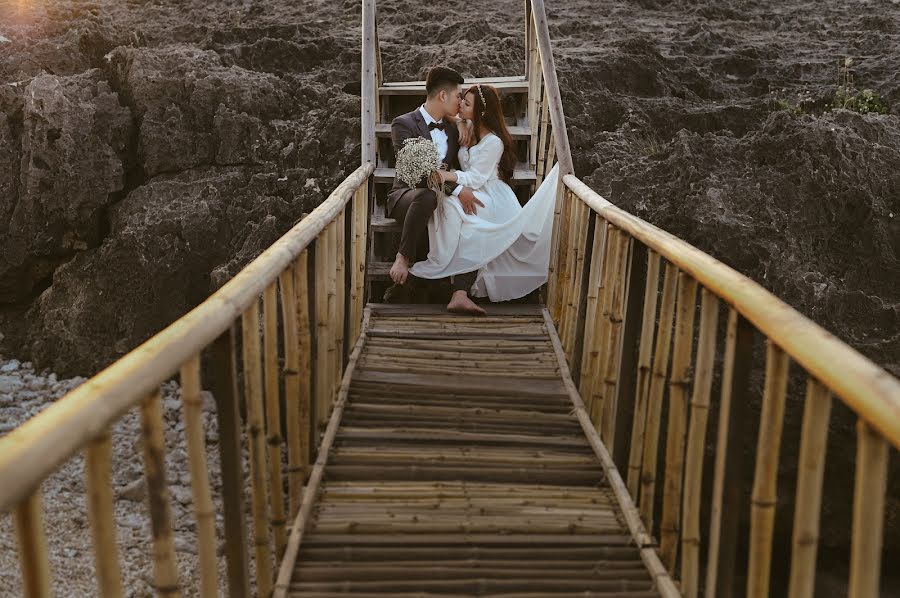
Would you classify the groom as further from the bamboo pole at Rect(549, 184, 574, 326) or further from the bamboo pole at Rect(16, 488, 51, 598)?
the bamboo pole at Rect(16, 488, 51, 598)

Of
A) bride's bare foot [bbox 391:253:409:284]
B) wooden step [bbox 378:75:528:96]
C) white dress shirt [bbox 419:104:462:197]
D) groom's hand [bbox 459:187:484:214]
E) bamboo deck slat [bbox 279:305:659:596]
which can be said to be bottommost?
bamboo deck slat [bbox 279:305:659:596]

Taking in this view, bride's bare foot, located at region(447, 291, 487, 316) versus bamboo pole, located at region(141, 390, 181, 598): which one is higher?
bamboo pole, located at region(141, 390, 181, 598)

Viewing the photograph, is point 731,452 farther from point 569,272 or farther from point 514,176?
point 514,176

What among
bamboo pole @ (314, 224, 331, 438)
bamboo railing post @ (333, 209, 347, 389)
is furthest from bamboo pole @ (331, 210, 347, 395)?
bamboo pole @ (314, 224, 331, 438)

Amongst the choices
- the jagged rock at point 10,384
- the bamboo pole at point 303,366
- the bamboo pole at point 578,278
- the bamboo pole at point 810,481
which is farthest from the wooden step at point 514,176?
the bamboo pole at point 810,481

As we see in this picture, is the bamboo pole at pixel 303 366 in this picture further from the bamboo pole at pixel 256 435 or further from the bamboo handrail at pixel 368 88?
the bamboo handrail at pixel 368 88

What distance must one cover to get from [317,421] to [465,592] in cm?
89

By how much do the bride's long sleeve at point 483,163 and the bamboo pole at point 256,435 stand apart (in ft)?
9.05

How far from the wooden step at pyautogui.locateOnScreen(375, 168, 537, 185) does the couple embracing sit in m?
0.18

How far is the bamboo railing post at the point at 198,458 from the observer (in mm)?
1494

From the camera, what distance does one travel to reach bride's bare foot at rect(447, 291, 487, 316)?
14.3ft

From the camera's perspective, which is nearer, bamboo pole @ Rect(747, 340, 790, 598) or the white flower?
bamboo pole @ Rect(747, 340, 790, 598)

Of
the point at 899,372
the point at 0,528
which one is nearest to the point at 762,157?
the point at 899,372

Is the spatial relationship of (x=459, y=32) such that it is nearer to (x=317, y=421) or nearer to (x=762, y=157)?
(x=762, y=157)
